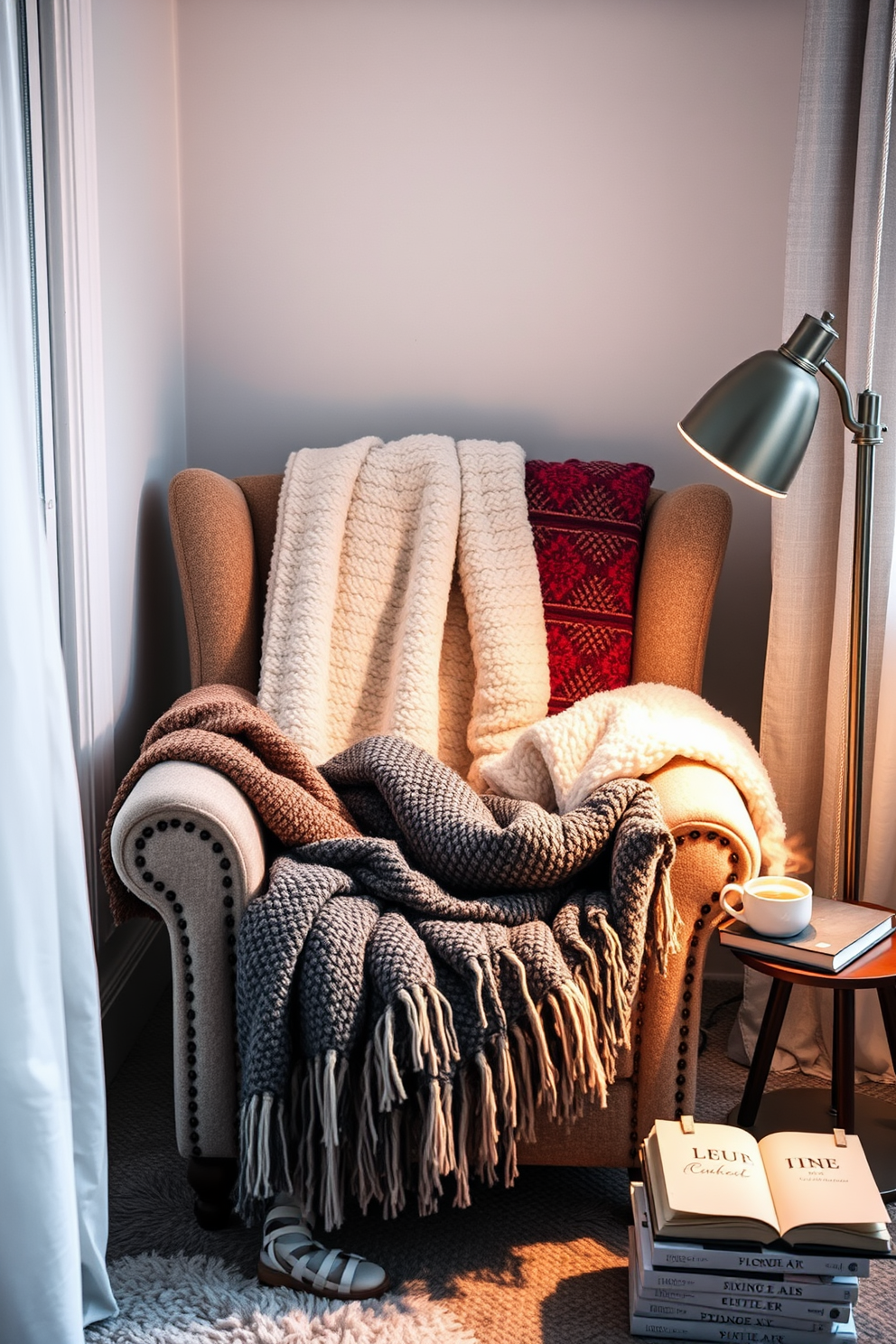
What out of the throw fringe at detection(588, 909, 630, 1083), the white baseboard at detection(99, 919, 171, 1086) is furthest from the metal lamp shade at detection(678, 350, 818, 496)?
the white baseboard at detection(99, 919, 171, 1086)

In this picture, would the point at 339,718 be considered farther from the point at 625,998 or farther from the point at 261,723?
the point at 625,998

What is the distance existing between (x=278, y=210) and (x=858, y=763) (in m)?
1.57

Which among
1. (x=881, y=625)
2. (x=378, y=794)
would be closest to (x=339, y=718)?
(x=378, y=794)

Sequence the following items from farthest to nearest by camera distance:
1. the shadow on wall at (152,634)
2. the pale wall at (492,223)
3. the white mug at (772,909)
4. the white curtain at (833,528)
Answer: the pale wall at (492,223) < the shadow on wall at (152,634) < the white curtain at (833,528) < the white mug at (772,909)

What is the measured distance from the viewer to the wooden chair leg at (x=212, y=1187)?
4.84ft

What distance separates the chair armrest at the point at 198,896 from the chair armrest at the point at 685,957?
21.3 inches

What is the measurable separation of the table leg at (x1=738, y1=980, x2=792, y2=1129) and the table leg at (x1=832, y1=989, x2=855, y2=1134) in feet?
0.28

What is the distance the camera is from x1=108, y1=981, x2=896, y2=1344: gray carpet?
136 centimetres

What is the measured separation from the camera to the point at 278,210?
227cm

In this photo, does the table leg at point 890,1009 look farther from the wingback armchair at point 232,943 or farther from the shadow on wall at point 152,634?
the shadow on wall at point 152,634

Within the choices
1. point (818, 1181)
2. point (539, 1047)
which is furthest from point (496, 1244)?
point (818, 1181)

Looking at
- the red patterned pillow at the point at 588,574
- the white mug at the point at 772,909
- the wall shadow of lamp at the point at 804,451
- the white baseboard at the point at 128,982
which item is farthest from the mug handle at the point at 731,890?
the white baseboard at the point at 128,982

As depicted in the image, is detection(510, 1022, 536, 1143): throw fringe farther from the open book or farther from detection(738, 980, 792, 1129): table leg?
detection(738, 980, 792, 1129): table leg

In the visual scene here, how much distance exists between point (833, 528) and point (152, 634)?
51.0 inches
